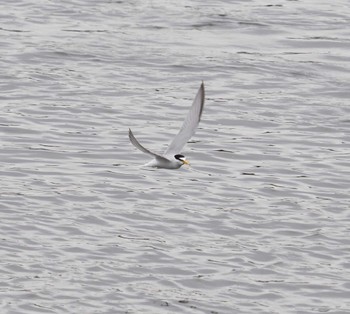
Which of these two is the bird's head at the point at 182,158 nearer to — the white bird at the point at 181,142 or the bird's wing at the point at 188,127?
the white bird at the point at 181,142

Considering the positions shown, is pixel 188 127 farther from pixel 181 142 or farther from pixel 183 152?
pixel 183 152

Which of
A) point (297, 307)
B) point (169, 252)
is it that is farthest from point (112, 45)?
point (297, 307)

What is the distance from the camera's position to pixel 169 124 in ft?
69.9

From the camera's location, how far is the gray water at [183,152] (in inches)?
584

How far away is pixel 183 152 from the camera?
2006cm

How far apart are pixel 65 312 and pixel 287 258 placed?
3.27m

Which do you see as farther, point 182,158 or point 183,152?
point 183,152

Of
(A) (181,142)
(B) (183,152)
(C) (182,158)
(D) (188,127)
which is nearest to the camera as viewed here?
(C) (182,158)

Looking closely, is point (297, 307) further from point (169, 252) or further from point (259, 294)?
point (169, 252)

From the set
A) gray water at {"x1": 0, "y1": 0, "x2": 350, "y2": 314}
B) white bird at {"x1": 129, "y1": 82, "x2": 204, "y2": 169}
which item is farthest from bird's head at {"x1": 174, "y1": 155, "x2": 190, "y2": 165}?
gray water at {"x1": 0, "y1": 0, "x2": 350, "y2": 314}

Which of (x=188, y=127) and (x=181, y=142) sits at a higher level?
(x=188, y=127)

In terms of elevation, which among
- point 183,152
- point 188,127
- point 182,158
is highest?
point 188,127

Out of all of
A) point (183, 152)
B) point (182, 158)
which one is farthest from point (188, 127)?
point (183, 152)

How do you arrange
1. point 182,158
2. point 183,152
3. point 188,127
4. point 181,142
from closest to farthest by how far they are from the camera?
point 182,158
point 188,127
point 181,142
point 183,152
